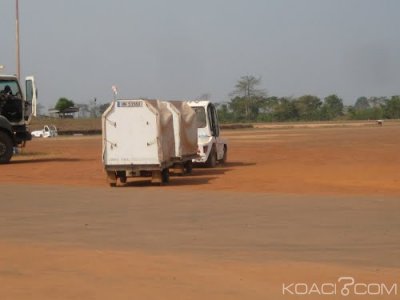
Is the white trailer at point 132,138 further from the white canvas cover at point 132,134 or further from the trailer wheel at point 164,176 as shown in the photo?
the trailer wheel at point 164,176

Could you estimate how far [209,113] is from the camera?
90.6ft

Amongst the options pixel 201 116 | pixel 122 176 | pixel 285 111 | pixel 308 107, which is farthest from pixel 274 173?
pixel 308 107

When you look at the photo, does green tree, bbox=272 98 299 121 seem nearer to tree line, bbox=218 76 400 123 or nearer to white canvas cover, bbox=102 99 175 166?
tree line, bbox=218 76 400 123

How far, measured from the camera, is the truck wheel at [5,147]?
29.5 metres

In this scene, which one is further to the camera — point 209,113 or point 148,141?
point 209,113

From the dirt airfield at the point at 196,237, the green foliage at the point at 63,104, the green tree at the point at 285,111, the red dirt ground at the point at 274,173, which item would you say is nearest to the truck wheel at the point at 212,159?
the red dirt ground at the point at 274,173

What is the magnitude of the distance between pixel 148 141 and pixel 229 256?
11.0 metres

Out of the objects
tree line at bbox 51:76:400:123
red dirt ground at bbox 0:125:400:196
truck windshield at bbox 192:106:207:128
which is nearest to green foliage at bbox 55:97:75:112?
tree line at bbox 51:76:400:123

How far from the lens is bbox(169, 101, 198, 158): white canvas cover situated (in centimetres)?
2275

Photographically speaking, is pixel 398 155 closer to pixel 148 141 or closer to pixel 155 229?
pixel 148 141

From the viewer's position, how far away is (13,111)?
1168 inches

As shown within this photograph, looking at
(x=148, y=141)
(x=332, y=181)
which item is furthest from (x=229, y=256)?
(x=332, y=181)

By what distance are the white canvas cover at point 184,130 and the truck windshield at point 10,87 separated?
26.5ft

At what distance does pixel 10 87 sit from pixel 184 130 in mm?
9220
